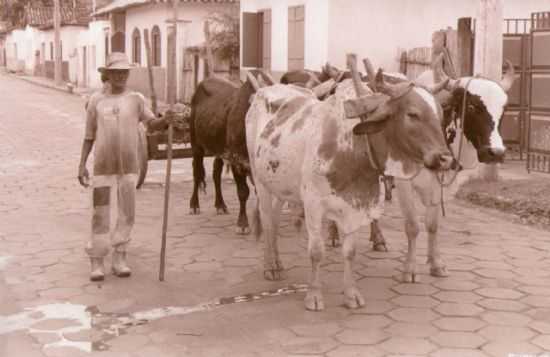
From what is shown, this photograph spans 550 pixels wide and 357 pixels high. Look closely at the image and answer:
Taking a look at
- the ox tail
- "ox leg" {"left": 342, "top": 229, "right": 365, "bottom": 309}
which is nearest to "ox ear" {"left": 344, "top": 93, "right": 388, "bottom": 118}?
"ox leg" {"left": 342, "top": 229, "right": 365, "bottom": 309}

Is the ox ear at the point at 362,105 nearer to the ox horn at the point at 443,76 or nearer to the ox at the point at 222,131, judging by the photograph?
the ox horn at the point at 443,76

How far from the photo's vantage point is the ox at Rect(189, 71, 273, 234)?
26.2 ft

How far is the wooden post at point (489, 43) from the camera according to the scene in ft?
36.4

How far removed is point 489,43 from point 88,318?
7469 mm

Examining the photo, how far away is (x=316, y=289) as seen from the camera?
5.86 meters

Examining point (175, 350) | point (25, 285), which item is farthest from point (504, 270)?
point (25, 285)

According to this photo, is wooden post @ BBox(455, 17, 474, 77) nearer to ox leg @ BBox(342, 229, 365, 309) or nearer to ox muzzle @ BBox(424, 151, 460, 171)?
ox leg @ BBox(342, 229, 365, 309)

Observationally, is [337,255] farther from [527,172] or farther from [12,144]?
[12,144]

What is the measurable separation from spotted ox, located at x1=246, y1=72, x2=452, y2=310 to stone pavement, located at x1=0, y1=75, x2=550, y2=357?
1.33ft

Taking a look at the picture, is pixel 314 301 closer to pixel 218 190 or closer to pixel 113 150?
pixel 113 150

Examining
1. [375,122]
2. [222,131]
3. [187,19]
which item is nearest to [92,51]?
[187,19]

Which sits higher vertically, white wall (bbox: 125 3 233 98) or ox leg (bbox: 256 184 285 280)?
white wall (bbox: 125 3 233 98)

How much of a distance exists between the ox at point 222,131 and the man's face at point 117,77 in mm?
1611

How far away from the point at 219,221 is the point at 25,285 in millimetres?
2942
